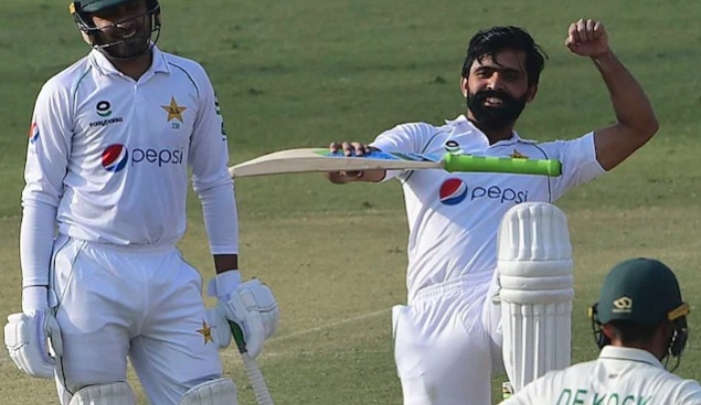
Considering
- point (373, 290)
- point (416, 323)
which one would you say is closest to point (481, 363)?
point (416, 323)

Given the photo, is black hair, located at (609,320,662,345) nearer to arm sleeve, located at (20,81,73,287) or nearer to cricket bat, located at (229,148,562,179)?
cricket bat, located at (229,148,562,179)

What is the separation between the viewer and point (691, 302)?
32.2 ft

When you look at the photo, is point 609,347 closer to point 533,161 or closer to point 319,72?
point 533,161

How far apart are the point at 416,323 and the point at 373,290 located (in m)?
5.34

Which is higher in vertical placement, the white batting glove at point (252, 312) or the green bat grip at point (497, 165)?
the green bat grip at point (497, 165)

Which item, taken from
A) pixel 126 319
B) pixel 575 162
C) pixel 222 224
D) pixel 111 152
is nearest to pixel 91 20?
pixel 111 152

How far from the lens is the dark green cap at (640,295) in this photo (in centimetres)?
396

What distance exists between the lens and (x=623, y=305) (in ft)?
13.0

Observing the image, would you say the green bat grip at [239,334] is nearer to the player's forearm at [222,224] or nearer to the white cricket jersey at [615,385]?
the player's forearm at [222,224]

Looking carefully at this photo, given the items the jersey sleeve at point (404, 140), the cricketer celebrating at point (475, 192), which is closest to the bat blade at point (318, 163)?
the cricketer celebrating at point (475, 192)

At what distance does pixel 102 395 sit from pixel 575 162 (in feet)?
5.42

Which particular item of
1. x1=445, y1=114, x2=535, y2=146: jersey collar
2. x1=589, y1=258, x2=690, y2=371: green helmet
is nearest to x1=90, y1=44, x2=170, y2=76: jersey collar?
x1=445, y1=114, x2=535, y2=146: jersey collar

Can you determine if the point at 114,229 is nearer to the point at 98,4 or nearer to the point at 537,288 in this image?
the point at 98,4

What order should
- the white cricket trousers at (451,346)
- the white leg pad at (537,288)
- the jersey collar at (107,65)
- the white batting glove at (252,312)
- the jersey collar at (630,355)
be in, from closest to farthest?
1. the jersey collar at (630,355)
2. the white leg pad at (537,288)
3. the white cricket trousers at (451,346)
4. the jersey collar at (107,65)
5. the white batting glove at (252,312)
